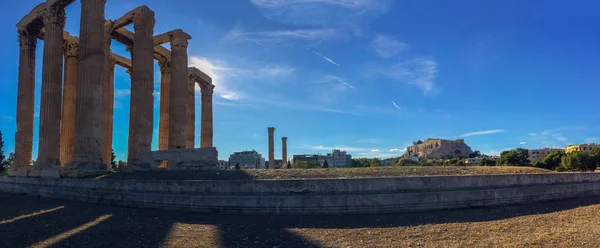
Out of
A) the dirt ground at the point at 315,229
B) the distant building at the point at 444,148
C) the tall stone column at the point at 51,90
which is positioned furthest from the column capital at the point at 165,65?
the distant building at the point at 444,148

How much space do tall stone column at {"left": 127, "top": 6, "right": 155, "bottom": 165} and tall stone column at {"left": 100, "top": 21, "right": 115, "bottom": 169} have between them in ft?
14.6

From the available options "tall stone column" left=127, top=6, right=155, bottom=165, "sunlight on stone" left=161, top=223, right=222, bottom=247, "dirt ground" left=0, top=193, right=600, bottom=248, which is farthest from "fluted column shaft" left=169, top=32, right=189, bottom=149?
"sunlight on stone" left=161, top=223, right=222, bottom=247

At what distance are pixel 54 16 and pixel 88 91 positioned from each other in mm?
7245

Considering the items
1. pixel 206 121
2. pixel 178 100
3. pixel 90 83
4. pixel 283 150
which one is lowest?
pixel 283 150

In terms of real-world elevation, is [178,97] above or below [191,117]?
above

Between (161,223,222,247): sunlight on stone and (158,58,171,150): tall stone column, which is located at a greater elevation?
(158,58,171,150): tall stone column

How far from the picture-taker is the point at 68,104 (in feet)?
100

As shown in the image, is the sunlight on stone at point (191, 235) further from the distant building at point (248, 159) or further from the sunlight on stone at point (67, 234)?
the distant building at point (248, 159)

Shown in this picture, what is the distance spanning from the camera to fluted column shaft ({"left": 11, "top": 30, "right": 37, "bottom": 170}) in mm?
29453

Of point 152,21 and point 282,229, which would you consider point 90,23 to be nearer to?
point 152,21

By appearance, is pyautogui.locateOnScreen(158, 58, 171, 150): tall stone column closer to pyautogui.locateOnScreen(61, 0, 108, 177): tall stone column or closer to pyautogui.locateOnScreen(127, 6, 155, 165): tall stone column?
pyautogui.locateOnScreen(127, 6, 155, 165): tall stone column

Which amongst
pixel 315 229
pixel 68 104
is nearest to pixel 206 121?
pixel 68 104

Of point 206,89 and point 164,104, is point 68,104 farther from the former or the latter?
point 206,89

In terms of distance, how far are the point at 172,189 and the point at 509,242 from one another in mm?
10835
